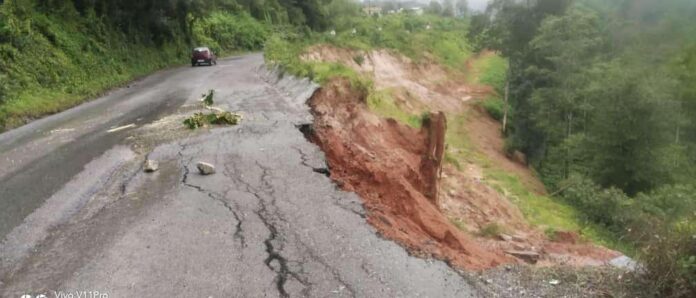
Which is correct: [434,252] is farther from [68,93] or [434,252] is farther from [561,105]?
[561,105]

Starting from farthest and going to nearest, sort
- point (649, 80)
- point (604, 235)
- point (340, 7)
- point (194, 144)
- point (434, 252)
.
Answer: point (340, 7), point (649, 80), point (604, 235), point (194, 144), point (434, 252)

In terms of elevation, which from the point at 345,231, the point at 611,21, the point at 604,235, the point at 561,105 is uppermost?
the point at 611,21

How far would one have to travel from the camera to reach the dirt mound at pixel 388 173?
661 cm

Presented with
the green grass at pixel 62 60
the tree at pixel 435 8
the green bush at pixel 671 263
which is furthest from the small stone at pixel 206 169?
the tree at pixel 435 8

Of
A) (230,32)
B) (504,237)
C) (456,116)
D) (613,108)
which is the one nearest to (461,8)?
(230,32)

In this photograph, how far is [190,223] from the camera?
6477mm

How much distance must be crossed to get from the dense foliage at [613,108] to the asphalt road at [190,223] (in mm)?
2687

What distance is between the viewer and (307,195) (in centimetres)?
742

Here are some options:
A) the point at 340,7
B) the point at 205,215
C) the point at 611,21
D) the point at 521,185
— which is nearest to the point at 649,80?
the point at 521,185

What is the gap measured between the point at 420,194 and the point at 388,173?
121cm

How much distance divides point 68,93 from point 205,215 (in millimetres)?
14350

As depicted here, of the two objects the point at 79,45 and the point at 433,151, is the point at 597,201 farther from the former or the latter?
the point at 79,45

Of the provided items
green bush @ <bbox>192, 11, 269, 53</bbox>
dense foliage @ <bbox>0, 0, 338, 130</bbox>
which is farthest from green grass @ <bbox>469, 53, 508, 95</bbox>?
dense foliage @ <bbox>0, 0, 338, 130</bbox>

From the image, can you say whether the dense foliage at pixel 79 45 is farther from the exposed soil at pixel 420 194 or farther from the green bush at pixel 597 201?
the green bush at pixel 597 201
